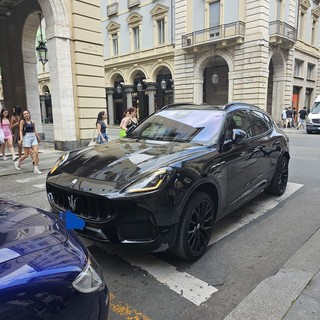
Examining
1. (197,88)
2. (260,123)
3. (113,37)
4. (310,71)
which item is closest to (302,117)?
(197,88)

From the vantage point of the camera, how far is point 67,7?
11.1 meters

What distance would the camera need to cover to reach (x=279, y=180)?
18.4 feet

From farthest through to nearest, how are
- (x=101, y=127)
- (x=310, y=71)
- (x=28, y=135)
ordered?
(x=310, y=71) → (x=101, y=127) → (x=28, y=135)

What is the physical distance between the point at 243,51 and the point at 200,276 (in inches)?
932

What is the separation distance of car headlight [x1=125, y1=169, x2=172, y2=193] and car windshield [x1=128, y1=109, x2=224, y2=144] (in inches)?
40.8

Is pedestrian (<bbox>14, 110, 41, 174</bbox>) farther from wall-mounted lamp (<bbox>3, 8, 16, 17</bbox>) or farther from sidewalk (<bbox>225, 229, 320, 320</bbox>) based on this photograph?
wall-mounted lamp (<bbox>3, 8, 16, 17</bbox>)

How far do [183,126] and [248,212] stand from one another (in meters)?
1.78

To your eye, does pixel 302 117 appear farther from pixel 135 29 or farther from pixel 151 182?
pixel 151 182

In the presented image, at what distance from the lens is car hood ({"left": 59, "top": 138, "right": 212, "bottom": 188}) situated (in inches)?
118

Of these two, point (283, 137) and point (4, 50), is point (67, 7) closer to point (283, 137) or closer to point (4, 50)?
point (4, 50)

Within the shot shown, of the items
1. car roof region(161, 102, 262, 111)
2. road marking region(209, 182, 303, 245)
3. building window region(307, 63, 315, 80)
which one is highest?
building window region(307, 63, 315, 80)

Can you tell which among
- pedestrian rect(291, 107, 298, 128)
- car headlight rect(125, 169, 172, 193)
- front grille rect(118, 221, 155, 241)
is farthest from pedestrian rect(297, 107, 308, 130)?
front grille rect(118, 221, 155, 241)

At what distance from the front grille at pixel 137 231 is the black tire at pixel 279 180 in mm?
3337

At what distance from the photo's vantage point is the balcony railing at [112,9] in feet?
106
